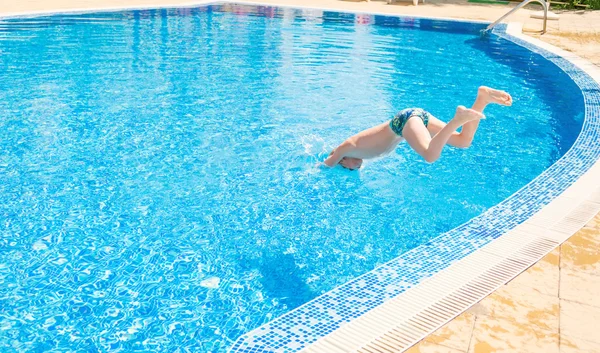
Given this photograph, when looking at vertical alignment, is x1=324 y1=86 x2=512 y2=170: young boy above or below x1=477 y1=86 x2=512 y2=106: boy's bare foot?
below

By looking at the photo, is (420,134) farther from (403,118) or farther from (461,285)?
(461,285)

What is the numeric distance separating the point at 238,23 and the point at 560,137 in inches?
409

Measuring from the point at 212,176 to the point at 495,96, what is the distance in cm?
318

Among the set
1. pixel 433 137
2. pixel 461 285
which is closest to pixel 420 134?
pixel 433 137

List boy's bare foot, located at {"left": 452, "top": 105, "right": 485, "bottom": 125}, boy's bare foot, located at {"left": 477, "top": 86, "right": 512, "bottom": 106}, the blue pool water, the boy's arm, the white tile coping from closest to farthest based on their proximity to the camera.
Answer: the white tile coping
boy's bare foot, located at {"left": 452, "top": 105, "right": 485, "bottom": 125}
the blue pool water
boy's bare foot, located at {"left": 477, "top": 86, "right": 512, "bottom": 106}
the boy's arm

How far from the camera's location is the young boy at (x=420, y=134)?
4133mm

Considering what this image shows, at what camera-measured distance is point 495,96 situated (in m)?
4.28

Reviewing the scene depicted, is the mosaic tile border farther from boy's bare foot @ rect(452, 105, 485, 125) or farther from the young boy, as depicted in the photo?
boy's bare foot @ rect(452, 105, 485, 125)

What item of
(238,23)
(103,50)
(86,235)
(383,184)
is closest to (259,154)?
(383,184)

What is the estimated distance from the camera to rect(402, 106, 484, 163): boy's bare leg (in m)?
4.02

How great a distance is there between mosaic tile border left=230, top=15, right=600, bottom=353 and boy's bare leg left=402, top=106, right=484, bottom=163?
2.90 feet

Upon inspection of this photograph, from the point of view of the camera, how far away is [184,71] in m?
10.5

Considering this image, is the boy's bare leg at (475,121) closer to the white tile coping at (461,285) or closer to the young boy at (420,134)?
the young boy at (420,134)

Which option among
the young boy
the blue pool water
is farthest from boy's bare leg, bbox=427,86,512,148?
the blue pool water
